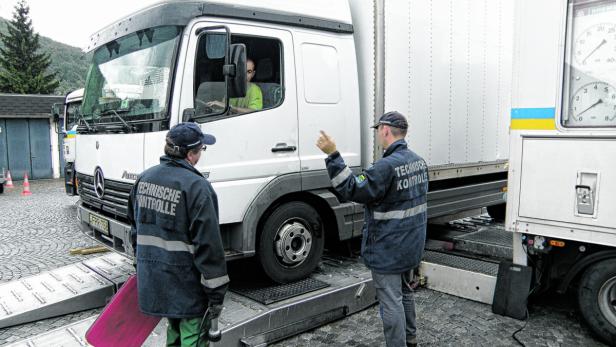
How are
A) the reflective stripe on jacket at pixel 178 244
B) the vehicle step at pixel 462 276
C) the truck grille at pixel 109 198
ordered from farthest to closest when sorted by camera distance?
the vehicle step at pixel 462 276
the truck grille at pixel 109 198
the reflective stripe on jacket at pixel 178 244

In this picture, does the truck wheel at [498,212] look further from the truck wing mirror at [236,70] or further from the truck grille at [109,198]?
the truck grille at [109,198]

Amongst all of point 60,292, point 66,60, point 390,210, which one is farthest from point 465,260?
point 66,60

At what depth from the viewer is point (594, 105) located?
142 inches

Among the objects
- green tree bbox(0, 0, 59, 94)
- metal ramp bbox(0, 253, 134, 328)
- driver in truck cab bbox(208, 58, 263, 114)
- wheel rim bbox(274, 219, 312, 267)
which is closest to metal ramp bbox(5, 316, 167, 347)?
metal ramp bbox(0, 253, 134, 328)

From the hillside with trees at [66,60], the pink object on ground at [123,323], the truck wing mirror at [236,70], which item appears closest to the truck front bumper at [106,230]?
the pink object on ground at [123,323]

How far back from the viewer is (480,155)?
20.8 feet

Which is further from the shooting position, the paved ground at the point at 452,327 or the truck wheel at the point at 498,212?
the truck wheel at the point at 498,212

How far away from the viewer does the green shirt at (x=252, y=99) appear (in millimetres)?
4320

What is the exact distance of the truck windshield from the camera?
4.04 m

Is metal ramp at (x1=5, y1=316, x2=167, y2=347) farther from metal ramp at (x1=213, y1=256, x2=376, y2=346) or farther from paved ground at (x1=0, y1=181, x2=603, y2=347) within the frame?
paved ground at (x1=0, y1=181, x2=603, y2=347)

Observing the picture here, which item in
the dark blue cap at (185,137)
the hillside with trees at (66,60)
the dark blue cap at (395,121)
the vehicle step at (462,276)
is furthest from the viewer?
the hillside with trees at (66,60)

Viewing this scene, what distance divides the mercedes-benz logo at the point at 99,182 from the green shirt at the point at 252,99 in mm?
1597

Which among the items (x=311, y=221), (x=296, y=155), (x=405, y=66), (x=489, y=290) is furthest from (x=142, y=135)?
(x=489, y=290)

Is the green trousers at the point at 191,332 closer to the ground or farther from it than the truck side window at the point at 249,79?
closer to the ground
